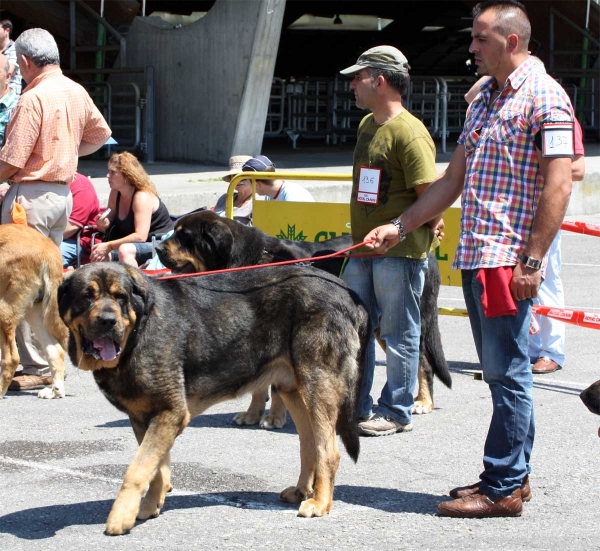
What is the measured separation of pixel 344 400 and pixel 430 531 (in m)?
0.74

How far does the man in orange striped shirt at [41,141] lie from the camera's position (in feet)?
22.8

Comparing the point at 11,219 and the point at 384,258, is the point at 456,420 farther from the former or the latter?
the point at 11,219

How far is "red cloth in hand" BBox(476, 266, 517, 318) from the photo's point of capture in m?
4.35

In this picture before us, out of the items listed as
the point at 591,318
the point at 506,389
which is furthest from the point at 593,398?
the point at 591,318

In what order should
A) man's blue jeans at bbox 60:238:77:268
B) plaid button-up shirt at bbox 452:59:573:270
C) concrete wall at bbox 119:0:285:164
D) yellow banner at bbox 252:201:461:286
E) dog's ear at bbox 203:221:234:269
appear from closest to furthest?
1. plaid button-up shirt at bbox 452:59:573:270
2. dog's ear at bbox 203:221:234:269
3. yellow banner at bbox 252:201:461:286
4. man's blue jeans at bbox 60:238:77:268
5. concrete wall at bbox 119:0:285:164

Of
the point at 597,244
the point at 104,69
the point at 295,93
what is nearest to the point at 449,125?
the point at 295,93

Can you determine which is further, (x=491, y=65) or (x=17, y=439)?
(x=17, y=439)

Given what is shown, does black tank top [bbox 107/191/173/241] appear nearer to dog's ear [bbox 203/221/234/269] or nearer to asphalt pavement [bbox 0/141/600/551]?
asphalt pavement [bbox 0/141/600/551]

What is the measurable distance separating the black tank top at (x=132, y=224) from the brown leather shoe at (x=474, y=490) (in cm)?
473

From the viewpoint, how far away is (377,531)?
4441mm

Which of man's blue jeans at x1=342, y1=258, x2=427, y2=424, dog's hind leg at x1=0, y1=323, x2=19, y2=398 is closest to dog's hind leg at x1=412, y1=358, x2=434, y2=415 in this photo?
man's blue jeans at x1=342, y1=258, x2=427, y2=424

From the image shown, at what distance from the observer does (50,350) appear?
22.9ft

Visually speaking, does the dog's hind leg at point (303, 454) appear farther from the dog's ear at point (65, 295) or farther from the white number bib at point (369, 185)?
the white number bib at point (369, 185)

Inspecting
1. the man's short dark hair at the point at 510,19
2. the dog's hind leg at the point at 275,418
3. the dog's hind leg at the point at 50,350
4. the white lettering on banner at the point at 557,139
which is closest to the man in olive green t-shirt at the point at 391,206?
the dog's hind leg at the point at 275,418
